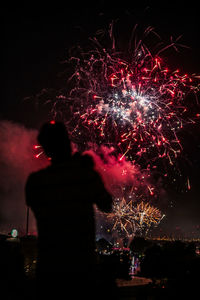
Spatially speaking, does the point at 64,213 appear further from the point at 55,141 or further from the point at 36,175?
the point at 55,141

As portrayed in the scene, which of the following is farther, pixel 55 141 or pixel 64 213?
pixel 55 141

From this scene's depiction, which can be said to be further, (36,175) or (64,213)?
(36,175)

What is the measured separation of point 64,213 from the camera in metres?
2.22

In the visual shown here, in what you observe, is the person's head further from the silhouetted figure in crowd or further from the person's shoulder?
the person's shoulder

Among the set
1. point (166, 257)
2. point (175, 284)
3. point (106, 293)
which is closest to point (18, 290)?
point (175, 284)

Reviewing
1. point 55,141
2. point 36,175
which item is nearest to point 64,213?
point 36,175

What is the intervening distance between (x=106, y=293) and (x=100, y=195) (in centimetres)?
62

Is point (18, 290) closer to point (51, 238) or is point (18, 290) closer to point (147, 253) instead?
point (51, 238)

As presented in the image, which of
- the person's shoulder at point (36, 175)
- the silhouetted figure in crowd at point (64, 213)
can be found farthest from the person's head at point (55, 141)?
the person's shoulder at point (36, 175)

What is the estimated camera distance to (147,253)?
23.9 feet

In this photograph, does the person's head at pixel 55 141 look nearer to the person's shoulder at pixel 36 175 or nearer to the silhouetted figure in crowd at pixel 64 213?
the silhouetted figure in crowd at pixel 64 213

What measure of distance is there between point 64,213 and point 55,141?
1.69 feet

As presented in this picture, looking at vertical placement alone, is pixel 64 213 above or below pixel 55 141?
below

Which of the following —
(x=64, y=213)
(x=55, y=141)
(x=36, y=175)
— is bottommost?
(x=64, y=213)
